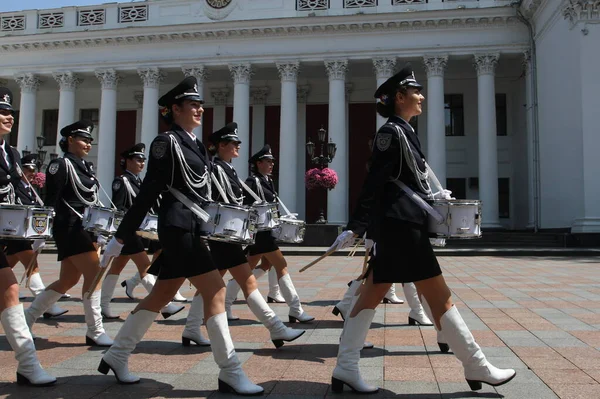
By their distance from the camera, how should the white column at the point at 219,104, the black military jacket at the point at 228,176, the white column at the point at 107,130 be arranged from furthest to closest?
the white column at the point at 219,104 → the white column at the point at 107,130 → the black military jacket at the point at 228,176

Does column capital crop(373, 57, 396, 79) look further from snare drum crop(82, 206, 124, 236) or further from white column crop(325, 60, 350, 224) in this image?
snare drum crop(82, 206, 124, 236)

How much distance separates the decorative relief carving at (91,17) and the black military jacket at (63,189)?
1234 inches

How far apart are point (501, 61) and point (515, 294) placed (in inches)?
1002

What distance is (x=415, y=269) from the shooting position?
3793 mm

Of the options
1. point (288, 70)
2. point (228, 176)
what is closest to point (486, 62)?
point (288, 70)

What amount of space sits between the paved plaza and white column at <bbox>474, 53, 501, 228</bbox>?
20935mm

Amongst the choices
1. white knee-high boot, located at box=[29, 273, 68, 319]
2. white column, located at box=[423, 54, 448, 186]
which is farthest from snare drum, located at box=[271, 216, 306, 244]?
white column, located at box=[423, 54, 448, 186]

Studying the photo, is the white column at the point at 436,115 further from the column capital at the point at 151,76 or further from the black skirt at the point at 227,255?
the black skirt at the point at 227,255

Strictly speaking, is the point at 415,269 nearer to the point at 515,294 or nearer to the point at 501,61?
the point at 515,294

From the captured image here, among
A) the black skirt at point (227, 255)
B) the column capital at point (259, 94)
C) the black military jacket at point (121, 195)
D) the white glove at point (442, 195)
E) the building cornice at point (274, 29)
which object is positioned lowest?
the black skirt at point (227, 255)

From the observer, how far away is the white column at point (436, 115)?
96.1ft

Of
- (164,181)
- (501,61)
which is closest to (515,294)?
(164,181)

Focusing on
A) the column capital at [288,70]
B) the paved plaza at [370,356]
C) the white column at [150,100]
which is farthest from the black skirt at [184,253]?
→ the white column at [150,100]

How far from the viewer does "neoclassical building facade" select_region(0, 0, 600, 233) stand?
1121 inches
